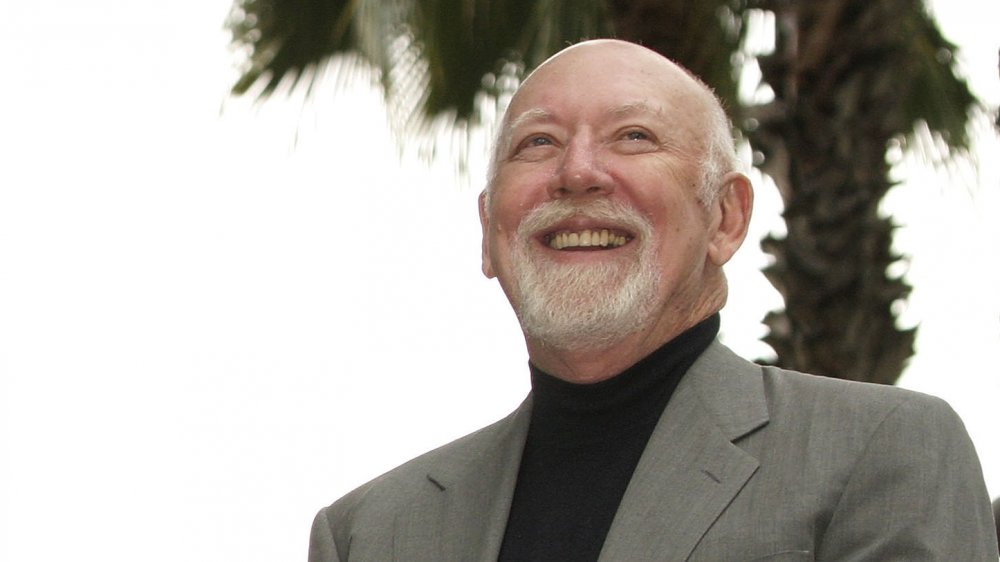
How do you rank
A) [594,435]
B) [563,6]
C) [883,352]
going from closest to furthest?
[594,435], [883,352], [563,6]

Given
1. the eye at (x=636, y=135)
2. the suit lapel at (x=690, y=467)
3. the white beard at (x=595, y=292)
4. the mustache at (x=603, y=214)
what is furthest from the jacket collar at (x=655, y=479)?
the eye at (x=636, y=135)

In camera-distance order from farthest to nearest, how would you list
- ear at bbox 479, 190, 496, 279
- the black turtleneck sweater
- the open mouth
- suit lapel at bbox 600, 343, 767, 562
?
ear at bbox 479, 190, 496, 279 → the open mouth → the black turtleneck sweater → suit lapel at bbox 600, 343, 767, 562

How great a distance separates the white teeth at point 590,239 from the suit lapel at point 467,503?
0.35 metres

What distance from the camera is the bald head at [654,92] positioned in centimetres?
292

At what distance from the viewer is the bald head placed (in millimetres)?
2918

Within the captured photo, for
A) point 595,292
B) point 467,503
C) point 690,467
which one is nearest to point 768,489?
point 690,467

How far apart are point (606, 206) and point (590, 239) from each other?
8 cm

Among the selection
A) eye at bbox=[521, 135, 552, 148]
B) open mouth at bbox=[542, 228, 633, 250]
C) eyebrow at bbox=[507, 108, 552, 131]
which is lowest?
open mouth at bbox=[542, 228, 633, 250]

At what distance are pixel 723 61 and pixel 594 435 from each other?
613cm

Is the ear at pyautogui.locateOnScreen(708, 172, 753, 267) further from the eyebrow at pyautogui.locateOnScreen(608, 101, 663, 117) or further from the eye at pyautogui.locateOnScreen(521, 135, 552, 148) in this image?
the eye at pyautogui.locateOnScreen(521, 135, 552, 148)

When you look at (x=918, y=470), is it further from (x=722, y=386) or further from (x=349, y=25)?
(x=349, y=25)

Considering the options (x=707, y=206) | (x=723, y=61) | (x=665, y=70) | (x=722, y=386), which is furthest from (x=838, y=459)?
(x=723, y=61)

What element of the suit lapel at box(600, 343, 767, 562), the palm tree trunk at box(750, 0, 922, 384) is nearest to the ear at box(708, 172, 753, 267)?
the suit lapel at box(600, 343, 767, 562)

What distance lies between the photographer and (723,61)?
8.70 meters
